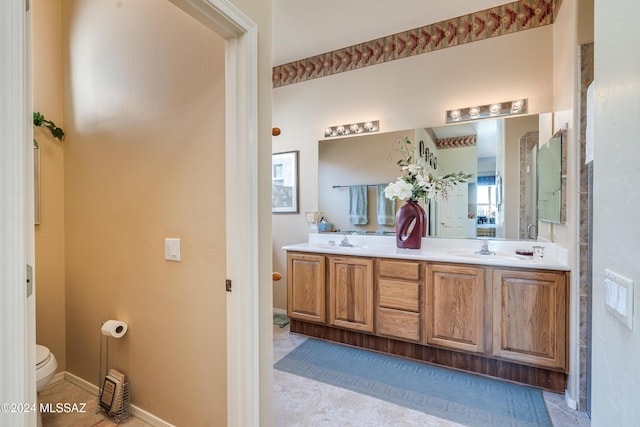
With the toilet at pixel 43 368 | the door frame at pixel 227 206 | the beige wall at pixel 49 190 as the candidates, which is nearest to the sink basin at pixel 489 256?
the door frame at pixel 227 206

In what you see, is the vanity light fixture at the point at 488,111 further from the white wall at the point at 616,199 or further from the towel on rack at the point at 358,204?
the white wall at the point at 616,199

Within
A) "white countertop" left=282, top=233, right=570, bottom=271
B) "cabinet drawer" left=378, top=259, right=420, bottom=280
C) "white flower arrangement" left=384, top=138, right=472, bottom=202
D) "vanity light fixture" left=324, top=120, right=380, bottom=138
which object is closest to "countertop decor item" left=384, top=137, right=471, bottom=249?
"white flower arrangement" left=384, top=138, right=472, bottom=202

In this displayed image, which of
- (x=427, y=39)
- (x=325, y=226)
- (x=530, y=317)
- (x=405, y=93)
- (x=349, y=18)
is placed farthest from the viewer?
(x=325, y=226)

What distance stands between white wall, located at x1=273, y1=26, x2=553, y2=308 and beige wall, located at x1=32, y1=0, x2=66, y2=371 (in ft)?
6.84

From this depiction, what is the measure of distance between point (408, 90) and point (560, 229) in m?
1.80

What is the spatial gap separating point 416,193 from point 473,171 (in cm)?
54

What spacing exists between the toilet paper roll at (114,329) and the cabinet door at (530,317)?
2.45 metres

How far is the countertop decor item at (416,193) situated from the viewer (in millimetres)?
2850

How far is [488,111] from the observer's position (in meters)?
2.72

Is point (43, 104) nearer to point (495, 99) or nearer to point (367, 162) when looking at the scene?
point (367, 162)

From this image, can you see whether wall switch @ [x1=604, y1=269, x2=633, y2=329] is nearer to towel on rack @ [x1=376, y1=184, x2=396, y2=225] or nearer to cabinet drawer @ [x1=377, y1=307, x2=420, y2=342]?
cabinet drawer @ [x1=377, y1=307, x2=420, y2=342]

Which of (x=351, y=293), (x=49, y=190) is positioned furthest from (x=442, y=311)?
(x=49, y=190)

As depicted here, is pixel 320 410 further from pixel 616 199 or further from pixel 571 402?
pixel 616 199

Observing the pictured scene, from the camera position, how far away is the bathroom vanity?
6.83 feet
